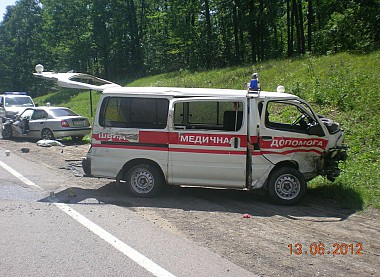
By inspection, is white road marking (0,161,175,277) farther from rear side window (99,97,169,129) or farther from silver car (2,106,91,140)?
silver car (2,106,91,140)

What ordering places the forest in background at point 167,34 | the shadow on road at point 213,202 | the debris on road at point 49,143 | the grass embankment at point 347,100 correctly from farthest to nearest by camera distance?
the forest in background at point 167,34 → the debris on road at point 49,143 → the grass embankment at point 347,100 → the shadow on road at point 213,202

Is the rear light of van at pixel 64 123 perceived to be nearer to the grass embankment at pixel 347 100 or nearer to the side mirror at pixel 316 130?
the grass embankment at pixel 347 100

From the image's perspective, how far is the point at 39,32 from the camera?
204 ft

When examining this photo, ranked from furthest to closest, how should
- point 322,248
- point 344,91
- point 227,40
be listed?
Answer: point 227,40
point 344,91
point 322,248

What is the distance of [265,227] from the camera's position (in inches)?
238

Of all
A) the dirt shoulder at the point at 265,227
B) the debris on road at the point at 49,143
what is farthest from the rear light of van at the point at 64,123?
the dirt shoulder at the point at 265,227

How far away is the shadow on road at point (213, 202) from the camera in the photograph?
22.4 ft

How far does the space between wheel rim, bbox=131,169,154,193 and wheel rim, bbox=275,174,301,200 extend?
2.36m

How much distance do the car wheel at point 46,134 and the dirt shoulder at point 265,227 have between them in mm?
7381

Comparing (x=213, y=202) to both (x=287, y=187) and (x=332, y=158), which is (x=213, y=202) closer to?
(x=287, y=187)

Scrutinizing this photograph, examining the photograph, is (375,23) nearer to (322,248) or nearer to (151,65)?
(322,248)

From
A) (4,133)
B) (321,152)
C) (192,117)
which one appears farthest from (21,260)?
(4,133)

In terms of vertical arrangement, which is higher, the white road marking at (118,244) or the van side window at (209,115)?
the van side window at (209,115)

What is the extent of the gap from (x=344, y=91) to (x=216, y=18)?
107 ft
